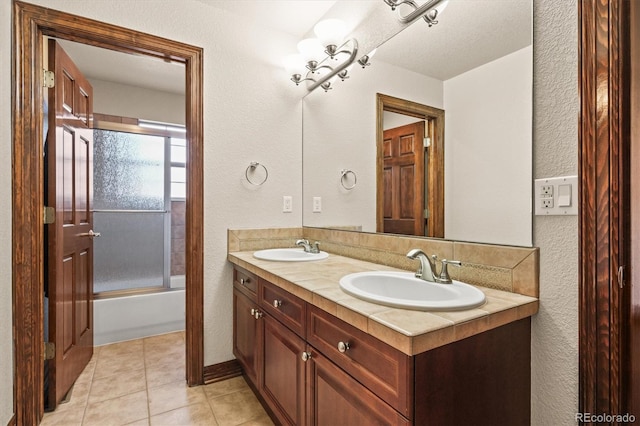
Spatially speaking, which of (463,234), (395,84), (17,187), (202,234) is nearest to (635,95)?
(463,234)

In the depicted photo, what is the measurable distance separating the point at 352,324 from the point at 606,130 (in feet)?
3.00

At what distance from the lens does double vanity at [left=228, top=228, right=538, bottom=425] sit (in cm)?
82

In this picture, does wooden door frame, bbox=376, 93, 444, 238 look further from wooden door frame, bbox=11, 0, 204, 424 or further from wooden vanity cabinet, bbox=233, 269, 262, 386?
wooden door frame, bbox=11, 0, 204, 424

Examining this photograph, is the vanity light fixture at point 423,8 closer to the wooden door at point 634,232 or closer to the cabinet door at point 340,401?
the wooden door at point 634,232

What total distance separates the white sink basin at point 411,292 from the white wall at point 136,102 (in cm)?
303

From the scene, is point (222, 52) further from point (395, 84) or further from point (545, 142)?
point (545, 142)

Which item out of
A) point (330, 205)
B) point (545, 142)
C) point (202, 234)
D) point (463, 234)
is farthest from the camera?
point (330, 205)

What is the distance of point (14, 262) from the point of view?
156cm

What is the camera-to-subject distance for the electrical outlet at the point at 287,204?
2.34m

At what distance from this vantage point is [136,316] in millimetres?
2873

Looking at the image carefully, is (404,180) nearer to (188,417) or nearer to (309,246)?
(309,246)

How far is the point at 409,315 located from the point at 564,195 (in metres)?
0.64

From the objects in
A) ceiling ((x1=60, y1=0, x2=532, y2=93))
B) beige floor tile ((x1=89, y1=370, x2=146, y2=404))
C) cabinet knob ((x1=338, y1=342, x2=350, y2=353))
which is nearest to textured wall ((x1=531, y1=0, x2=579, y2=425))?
ceiling ((x1=60, y1=0, x2=532, y2=93))

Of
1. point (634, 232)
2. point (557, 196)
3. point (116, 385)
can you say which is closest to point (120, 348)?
point (116, 385)
